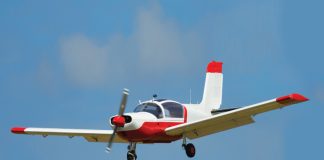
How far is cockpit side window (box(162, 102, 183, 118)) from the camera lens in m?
43.9

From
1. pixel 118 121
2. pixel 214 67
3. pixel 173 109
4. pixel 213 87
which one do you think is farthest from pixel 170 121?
pixel 214 67

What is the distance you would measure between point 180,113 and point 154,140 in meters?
1.72

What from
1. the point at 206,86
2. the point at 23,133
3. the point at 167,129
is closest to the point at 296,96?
the point at 167,129

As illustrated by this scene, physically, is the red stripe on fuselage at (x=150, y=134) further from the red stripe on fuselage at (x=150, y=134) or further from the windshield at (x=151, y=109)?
the windshield at (x=151, y=109)

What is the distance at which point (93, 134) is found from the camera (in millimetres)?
46938

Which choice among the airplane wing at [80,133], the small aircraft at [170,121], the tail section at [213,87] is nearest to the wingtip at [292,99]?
the small aircraft at [170,121]

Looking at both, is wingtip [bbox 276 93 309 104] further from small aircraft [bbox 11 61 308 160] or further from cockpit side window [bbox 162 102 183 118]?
cockpit side window [bbox 162 102 183 118]

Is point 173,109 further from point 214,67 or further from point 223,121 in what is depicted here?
point 214,67

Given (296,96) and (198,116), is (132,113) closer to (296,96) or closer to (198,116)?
(198,116)

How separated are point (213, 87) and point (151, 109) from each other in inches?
298

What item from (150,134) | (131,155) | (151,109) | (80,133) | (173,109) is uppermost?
(173,109)

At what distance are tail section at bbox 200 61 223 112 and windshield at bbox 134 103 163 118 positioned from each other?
4.95 m

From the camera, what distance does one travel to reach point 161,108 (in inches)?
1718

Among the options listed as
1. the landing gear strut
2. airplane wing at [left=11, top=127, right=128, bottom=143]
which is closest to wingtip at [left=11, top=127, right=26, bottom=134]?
airplane wing at [left=11, top=127, right=128, bottom=143]
